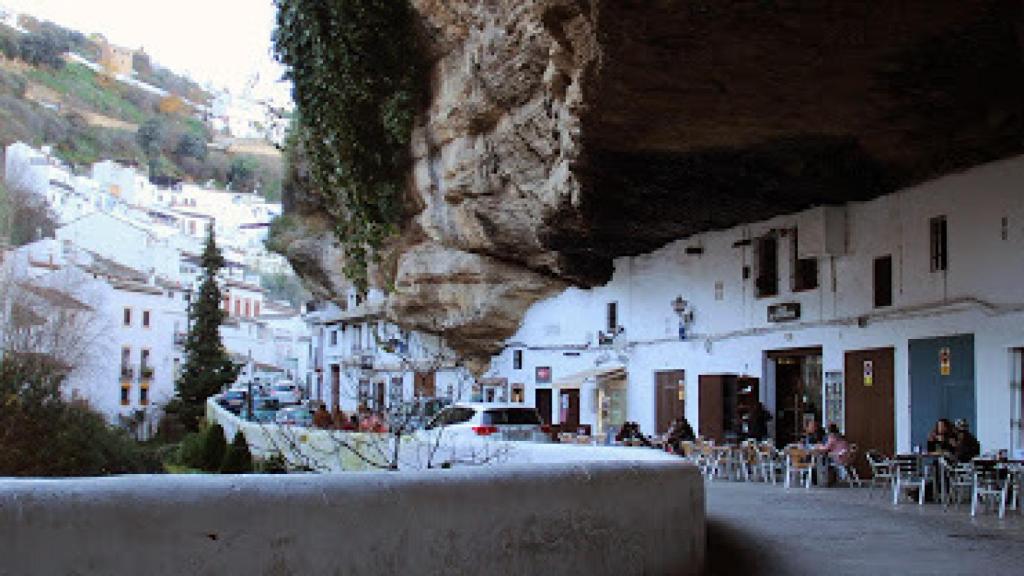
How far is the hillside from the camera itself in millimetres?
121625

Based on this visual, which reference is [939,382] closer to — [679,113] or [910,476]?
[910,476]

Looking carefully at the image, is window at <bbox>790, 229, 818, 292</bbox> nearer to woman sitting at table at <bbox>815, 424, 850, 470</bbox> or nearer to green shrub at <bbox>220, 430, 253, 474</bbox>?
woman sitting at table at <bbox>815, 424, 850, 470</bbox>

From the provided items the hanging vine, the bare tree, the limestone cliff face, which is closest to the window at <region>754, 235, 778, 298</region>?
the limestone cliff face

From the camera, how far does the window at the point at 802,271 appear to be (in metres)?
22.6

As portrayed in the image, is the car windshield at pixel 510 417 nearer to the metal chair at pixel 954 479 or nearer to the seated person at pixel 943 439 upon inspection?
the seated person at pixel 943 439

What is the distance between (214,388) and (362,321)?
10.00 meters

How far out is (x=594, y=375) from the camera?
101 feet

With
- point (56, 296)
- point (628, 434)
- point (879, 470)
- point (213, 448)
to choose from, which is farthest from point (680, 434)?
point (56, 296)

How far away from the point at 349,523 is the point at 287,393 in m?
59.5

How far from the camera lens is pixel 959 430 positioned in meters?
16.4

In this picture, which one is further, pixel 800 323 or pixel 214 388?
pixel 214 388

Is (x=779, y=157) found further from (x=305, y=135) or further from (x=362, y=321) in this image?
(x=362, y=321)

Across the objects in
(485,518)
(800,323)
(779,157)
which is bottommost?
(485,518)

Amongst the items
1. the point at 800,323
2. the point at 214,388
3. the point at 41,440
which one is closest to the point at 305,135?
the point at 41,440
